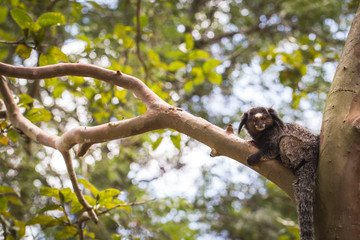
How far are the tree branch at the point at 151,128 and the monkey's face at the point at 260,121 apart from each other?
2.90 ft

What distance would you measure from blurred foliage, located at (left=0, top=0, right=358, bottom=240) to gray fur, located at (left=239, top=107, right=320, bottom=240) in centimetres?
79

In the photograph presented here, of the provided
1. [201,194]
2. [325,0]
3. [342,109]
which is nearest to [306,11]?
[325,0]

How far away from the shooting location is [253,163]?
1.97 metres

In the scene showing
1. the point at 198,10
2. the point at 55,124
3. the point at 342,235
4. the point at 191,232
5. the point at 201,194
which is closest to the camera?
the point at 342,235

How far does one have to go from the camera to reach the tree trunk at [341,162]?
1719 mm

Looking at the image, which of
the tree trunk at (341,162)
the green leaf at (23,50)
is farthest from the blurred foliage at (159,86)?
the tree trunk at (341,162)

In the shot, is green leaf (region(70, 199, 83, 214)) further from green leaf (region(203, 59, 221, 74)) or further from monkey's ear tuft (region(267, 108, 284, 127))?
green leaf (region(203, 59, 221, 74))

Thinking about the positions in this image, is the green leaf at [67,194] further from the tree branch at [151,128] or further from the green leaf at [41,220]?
the tree branch at [151,128]

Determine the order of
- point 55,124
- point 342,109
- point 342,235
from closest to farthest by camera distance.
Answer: point 342,235 < point 342,109 < point 55,124

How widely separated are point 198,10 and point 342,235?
22.7ft

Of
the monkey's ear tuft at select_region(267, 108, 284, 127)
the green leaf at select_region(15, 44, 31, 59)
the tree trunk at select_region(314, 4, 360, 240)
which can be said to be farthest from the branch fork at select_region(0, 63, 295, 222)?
the monkey's ear tuft at select_region(267, 108, 284, 127)

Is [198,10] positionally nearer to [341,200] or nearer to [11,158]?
[11,158]

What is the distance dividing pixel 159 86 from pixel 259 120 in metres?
1.39

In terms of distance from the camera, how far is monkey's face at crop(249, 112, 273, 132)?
289 centimetres
